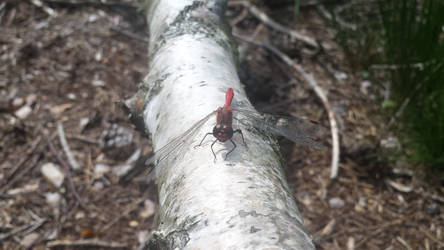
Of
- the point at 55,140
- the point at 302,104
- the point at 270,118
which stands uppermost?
the point at 270,118

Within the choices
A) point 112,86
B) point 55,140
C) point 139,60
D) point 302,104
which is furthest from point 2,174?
point 302,104

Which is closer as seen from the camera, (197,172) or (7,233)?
(197,172)

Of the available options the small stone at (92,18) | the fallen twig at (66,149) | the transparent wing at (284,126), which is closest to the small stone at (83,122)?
the fallen twig at (66,149)

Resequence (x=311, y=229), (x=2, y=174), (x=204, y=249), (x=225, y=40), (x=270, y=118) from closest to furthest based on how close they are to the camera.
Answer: (x=204, y=249)
(x=270, y=118)
(x=225, y=40)
(x=311, y=229)
(x=2, y=174)

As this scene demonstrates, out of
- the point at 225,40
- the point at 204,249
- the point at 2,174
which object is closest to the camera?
the point at 204,249

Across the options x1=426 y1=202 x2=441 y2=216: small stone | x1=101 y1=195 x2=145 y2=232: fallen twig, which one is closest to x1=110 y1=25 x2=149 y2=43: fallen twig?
x1=101 y1=195 x2=145 y2=232: fallen twig

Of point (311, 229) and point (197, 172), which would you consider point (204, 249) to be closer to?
point (197, 172)

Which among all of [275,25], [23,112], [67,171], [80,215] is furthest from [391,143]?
[23,112]

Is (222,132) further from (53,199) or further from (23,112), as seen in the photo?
(23,112)
